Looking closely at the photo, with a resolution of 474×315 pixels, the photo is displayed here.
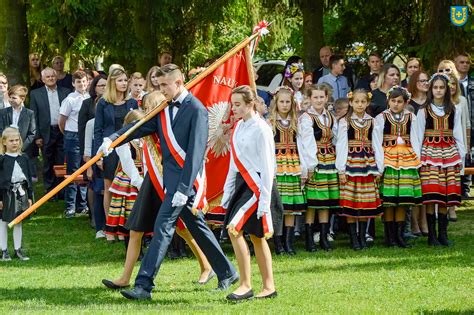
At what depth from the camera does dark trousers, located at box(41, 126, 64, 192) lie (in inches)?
646

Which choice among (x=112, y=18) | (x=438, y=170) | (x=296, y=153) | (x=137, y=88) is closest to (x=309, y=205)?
(x=296, y=153)

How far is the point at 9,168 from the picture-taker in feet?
38.4

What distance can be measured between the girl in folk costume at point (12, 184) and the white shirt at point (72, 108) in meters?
3.41

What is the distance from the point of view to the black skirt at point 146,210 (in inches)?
388

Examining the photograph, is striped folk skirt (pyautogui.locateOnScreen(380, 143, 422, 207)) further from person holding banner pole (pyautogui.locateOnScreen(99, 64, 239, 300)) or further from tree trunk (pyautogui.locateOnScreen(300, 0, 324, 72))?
tree trunk (pyautogui.locateOnScreen(300, 0, 324, 72))

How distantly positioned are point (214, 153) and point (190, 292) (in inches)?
96.5

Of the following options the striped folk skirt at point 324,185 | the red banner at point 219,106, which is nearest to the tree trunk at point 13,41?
the red banner at point 219,106

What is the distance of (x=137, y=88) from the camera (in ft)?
42.9

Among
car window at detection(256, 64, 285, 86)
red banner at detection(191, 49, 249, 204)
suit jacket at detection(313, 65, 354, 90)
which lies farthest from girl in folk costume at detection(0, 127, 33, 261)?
car window at detection(256, 64, 285, 86)

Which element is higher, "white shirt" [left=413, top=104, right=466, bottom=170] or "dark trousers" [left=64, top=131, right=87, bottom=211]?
"white shirt" [left=413, top=104, right=466, bottom=170]

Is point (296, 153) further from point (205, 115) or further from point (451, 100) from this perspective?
point (205, 115)

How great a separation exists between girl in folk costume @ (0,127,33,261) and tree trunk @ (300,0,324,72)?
7971 millimetres

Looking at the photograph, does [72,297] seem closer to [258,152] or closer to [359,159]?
[258,152]

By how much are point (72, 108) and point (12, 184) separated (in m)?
3.73
